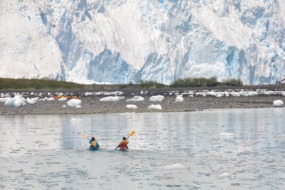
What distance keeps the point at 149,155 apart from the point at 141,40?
7348cm

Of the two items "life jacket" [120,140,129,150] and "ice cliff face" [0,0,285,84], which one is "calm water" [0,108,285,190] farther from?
"ice cliff face" [0,0,285,84]

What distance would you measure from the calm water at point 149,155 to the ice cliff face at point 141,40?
56.6 meters

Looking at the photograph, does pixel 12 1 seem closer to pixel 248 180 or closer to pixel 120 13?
pixel 120 13

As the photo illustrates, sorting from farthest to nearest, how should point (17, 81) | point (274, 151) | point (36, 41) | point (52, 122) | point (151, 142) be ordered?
1. point (36, 41)
2. point (17, 81)
3. point (52, 122)
4. point (151, 142)
5. point (274, 151)

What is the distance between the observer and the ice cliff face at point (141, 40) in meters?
82.4

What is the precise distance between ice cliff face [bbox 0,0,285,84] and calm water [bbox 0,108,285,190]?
56.6m

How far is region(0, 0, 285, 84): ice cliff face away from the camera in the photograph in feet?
270

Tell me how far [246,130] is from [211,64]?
64.5 meters

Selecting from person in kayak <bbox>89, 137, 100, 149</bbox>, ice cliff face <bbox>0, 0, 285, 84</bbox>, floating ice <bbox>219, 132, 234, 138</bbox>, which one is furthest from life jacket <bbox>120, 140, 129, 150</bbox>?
ice cliff face <bbox>0, 0, 285, 84</bbox>

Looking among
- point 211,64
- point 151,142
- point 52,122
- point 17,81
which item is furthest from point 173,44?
point 151,142

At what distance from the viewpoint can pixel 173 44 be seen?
89.6 meters

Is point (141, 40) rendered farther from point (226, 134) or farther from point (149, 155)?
point (149, 155)

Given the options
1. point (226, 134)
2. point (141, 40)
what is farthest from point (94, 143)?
point (141, 40)

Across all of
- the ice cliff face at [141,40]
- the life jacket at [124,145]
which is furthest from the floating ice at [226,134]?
the ice cliff face at [141,40]
